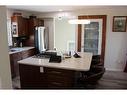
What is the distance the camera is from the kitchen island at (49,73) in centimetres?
277

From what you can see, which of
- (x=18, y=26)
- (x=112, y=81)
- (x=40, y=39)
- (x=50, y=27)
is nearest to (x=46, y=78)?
(x=112, y=81)

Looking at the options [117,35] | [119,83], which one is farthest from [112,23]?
[119,83]

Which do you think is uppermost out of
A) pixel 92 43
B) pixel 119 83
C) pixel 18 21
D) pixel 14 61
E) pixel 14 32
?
pixel 18 21

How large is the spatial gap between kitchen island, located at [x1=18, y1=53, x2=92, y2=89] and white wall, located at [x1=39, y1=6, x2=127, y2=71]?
2.46 meters

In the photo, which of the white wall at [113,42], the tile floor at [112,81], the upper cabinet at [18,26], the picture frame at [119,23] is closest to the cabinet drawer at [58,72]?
the tile floor at [112,81]

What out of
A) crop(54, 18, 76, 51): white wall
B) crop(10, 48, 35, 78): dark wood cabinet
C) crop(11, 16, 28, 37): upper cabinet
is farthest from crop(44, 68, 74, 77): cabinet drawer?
crop(54, 18, 76, 51): white wall

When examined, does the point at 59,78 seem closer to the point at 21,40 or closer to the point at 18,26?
the point at 18,26

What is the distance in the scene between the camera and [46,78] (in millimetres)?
3000

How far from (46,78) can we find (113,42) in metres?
3.07

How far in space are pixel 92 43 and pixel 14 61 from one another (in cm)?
276

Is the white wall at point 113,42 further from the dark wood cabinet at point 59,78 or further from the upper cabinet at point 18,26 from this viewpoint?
the dark wood cabinet at point 59,78

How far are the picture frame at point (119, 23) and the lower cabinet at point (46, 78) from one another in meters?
3.01
